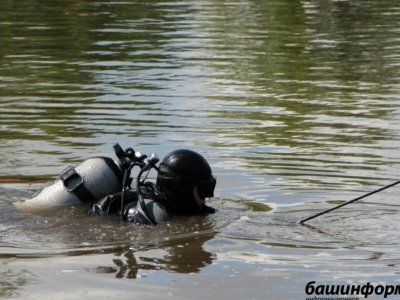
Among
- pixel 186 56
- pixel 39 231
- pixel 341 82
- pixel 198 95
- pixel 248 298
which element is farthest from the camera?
pixel 186 56

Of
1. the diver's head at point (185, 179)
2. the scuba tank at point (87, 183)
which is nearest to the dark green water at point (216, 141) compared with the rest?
the scuba tank at point (87, 183)

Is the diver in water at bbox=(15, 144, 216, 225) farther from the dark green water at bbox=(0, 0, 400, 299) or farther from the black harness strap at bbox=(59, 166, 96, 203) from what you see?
the dark green water at bbox=(0, 0, 400, 299)

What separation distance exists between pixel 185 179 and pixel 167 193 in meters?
0.29

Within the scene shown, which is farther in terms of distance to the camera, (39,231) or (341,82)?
(341,82)

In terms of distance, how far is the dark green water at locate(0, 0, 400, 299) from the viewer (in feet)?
26.5

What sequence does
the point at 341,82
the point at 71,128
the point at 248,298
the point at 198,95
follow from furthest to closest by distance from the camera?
the point at 341,82 → the point at 198,95 → the point at 71,128 → the point at 248,298

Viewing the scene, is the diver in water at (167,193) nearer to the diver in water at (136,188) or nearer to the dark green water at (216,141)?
the diver in water at (136,188)

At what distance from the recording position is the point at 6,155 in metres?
12.1

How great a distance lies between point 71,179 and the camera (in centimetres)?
930

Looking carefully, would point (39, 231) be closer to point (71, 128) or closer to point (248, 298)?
point (248, 298)

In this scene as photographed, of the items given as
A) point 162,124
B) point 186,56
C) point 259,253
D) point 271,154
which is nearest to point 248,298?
point 259,253

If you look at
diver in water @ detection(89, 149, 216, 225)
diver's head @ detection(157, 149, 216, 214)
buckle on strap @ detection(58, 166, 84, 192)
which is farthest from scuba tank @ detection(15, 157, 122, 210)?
diver's head @ detection(157, 149, 216, 214)

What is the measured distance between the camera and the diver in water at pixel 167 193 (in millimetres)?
9117

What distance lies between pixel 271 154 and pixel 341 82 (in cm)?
508
